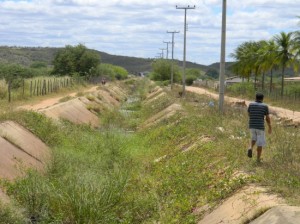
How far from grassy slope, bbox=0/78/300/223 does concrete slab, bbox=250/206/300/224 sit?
460 millimetres

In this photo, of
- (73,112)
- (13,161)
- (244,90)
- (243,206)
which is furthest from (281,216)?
(244,90)

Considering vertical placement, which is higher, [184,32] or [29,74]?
[184,32]

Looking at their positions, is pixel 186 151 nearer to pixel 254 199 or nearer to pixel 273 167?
pixel 273 167

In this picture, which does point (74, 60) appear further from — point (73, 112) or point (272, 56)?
point (73, 112)

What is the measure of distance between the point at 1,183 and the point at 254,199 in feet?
19.5

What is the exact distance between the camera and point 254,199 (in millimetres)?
9414

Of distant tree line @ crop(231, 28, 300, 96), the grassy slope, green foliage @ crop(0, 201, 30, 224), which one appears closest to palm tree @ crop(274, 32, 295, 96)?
distant tree line @ crop(231, 28, 300, 96)

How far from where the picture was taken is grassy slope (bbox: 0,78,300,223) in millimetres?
10750

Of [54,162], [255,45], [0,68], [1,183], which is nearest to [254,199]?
[1,183]

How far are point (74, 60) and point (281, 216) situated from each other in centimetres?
6953

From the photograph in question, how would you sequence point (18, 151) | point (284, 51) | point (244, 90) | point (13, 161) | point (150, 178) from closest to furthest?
point (13, 161), point (150, 178), point (18, 151), point (284, 51), point (244, 90)

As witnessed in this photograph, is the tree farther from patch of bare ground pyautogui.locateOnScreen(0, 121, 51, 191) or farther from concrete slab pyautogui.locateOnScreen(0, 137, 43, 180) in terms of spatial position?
concrete slab pyautogui.locateOnScreen(0, 137, 43, 180)

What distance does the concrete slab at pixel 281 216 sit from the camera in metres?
7.89

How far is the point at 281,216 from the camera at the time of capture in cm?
809
